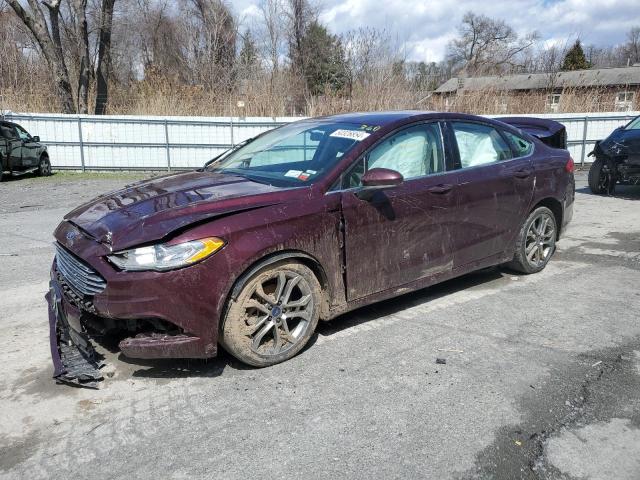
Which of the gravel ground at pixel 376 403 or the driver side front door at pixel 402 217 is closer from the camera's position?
the gravel ground at pixel 376 403

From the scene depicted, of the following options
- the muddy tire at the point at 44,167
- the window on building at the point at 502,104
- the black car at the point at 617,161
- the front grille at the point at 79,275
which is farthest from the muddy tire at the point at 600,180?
the muddy tire at the point at 44,167

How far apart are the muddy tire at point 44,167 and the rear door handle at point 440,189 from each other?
14657mm

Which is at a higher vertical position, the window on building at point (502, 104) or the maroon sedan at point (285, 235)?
the window on building at point (502, 104)

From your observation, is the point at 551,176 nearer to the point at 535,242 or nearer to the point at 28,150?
the point at 535,242

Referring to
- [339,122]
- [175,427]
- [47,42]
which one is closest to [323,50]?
[47,42]

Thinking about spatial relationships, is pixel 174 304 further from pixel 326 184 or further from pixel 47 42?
pixel 47 42

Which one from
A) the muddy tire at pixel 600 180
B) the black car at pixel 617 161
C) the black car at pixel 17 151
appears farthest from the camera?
the black car at pixel 17 151

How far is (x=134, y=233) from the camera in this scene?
313 centimetres

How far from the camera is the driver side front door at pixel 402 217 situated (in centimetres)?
381

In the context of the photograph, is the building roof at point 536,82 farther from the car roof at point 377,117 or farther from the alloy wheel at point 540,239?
the car roof at point 377,117

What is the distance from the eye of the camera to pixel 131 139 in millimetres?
17219

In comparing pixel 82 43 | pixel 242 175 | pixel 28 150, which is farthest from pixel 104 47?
pixel 242 175

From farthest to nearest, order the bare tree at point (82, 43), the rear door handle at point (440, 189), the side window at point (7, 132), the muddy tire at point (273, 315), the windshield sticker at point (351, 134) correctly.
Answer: the bare tree at point (82, 43) → the side window at point (7, 132) → the rear door handle at point (440, 189) → the windshield sticker at point (351, 134) → the muddy tire at point (273, 315)

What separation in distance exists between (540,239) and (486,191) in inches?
45.9
